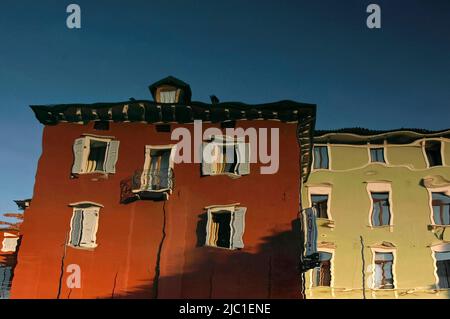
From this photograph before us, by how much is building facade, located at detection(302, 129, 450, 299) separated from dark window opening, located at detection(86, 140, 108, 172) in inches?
387

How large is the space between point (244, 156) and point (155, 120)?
434 centimetres

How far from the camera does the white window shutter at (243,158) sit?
2025cm

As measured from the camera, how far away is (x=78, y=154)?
69.4ft

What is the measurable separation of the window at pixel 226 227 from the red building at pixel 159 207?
0.04 meters

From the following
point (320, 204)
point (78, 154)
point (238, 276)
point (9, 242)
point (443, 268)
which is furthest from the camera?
point (9, 242)

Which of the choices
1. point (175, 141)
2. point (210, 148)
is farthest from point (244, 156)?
point (175, 141)

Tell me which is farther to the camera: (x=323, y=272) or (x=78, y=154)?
(x=323, y=272)

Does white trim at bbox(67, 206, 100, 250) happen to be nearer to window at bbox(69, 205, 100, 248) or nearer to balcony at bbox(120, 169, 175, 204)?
window at bbox(69, 205, 100, 248)

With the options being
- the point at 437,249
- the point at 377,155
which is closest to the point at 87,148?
the point at 377,155

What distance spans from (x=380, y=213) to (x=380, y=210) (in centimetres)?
15

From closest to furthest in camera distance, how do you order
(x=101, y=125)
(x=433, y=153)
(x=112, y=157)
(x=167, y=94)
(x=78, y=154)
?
(x=112, y=157)
(x=78, y=154)
(x=101, y=125)
(x=167, y=94)
(x=433, y=153)

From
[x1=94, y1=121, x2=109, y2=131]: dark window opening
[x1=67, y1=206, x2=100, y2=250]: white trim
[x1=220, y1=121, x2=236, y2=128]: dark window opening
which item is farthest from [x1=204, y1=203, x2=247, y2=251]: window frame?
[x1=94, y1=121, x2=109, y2=131]: dark window opening

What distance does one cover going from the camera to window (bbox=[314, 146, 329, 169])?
1020 inches

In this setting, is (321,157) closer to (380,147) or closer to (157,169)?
(380,147)
